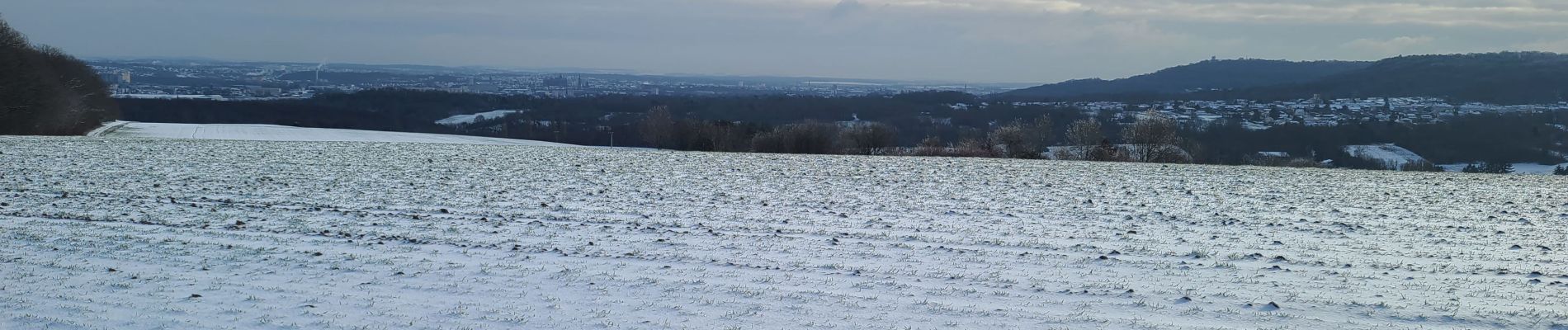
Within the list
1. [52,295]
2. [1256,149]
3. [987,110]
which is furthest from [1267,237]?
[987,110]

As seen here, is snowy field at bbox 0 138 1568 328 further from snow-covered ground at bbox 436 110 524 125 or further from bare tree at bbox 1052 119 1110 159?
snow-covered ground at bbox 436 110 524 125

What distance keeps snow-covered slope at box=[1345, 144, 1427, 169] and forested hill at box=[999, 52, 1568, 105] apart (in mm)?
52007

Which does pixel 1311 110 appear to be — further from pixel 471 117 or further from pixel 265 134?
pixel 265 134

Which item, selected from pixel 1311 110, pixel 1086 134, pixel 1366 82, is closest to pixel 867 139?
pixel 1086 134

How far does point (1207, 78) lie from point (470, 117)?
12938 cm

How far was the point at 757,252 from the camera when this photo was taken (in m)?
11.5

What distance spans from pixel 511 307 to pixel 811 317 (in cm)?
250

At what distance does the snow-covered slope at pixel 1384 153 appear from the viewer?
61.5m

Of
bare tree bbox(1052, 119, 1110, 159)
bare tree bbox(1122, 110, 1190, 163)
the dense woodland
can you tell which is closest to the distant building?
the dense woodland

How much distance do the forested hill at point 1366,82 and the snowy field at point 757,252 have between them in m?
115

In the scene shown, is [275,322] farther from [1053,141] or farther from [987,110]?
[987,110]

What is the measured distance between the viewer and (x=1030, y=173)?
962 inches

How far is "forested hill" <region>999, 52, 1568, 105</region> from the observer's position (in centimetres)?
11731

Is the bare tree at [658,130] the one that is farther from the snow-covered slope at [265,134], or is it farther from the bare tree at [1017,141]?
the bare tree at [1017,141]
